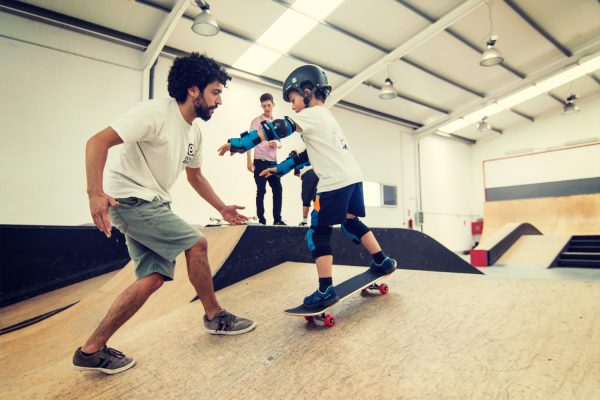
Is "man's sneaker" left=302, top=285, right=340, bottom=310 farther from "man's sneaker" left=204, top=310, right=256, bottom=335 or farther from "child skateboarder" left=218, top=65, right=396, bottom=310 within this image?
"man's sneaker" left=204, top=310, right=256, bottom=335

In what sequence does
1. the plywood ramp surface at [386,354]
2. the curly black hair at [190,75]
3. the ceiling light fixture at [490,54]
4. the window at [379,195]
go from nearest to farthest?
the plywood ramp surface at [386,354] < the curly black hair at [190,75] < the ceiling light fixture at [490,54] < the window at [379,195]

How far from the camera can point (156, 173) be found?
67.0 inches

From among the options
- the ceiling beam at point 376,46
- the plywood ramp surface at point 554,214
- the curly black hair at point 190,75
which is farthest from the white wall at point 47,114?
the plywood ramp surface at point 554,214

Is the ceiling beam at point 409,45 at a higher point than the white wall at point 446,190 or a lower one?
higher

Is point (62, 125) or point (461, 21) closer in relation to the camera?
point (62, 125)

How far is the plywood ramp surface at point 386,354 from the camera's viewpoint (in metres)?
1.21

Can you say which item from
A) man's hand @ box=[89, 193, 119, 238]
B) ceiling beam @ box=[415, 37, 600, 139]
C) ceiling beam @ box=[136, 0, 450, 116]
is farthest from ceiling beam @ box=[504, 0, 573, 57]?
man's hand @ box=[89, 193, 119, 238]

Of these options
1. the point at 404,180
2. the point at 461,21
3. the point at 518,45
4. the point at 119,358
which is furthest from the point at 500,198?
the point at 119,358

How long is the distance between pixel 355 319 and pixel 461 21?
8720 mm

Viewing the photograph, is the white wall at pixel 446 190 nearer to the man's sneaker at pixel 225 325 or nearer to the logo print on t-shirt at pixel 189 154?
the man's sneaker at pixel 225 325

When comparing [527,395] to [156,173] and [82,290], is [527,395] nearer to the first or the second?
[156,173]

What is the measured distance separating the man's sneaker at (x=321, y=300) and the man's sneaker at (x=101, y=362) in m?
0.92

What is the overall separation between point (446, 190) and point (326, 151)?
14.1 metres

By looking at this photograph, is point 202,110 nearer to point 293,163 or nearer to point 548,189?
point 293,163
